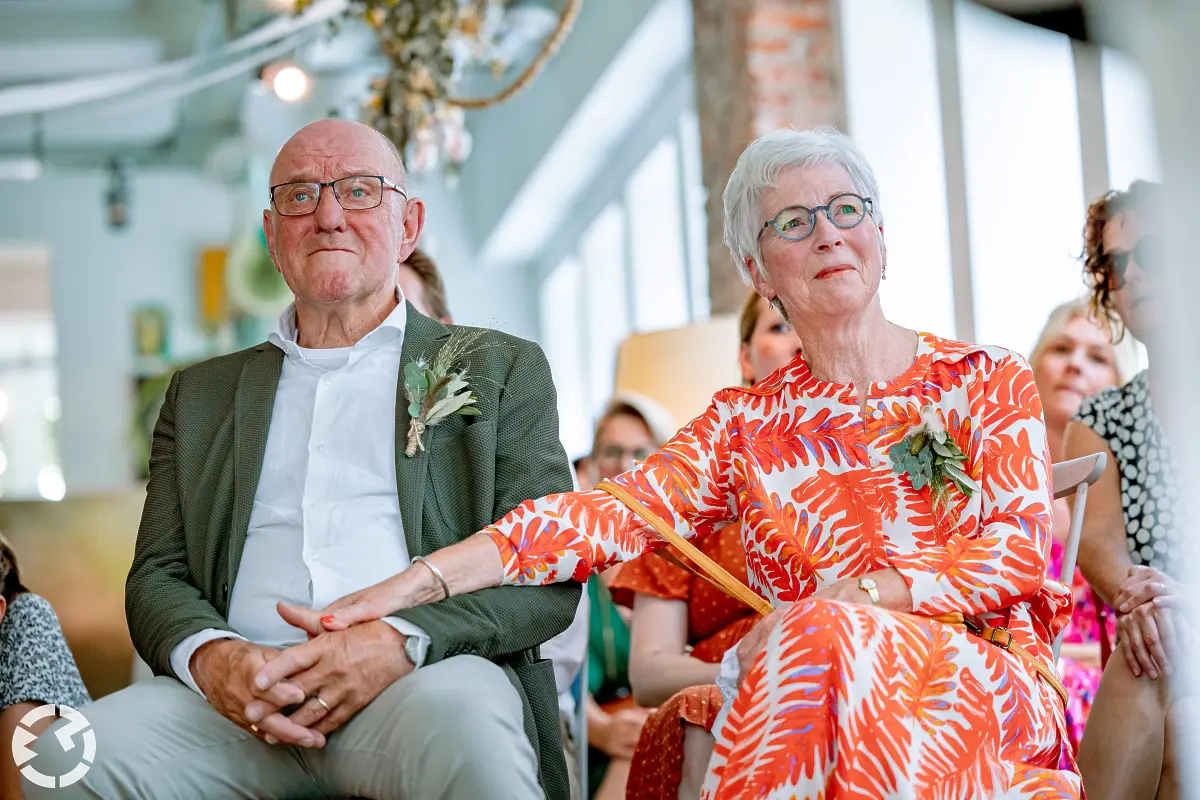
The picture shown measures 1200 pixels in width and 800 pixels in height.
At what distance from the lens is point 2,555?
2.65m

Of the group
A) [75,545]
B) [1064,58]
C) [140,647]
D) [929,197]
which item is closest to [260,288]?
[929,197]

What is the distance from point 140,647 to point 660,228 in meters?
7.21

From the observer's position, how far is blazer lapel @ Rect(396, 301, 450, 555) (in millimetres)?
2125

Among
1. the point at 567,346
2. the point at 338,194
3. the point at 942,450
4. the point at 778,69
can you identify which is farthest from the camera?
the point at 567,346

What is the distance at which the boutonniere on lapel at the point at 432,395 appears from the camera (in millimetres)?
2166

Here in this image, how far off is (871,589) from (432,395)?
0.80 metres

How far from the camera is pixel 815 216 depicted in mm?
2111

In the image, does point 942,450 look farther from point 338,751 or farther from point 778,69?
point 778,69

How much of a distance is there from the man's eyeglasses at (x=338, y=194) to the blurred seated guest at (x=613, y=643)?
1.20m

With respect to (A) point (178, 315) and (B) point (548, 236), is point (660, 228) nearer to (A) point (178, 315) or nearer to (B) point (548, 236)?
(B) point (548, 236)

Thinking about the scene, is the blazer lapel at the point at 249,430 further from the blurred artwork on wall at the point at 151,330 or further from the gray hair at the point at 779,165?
the blurred artwork on wall at the point at 151,330

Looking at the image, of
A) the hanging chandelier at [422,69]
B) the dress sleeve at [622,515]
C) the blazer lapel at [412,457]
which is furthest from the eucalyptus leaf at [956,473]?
the hanging chandelier at [422,69]
